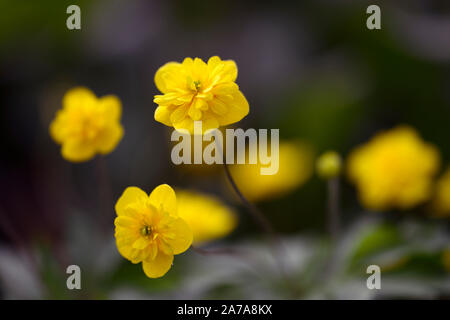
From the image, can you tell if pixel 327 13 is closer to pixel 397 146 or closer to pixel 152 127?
pixel 152 127

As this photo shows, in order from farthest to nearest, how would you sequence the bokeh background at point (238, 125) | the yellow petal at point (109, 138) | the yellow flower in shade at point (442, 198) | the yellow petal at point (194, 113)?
the yellow flower in shade at point (442, 198), the bokeh background at point (238, 125), the yellow petal at point (109, 138), the yellow petal at point (194, 113)

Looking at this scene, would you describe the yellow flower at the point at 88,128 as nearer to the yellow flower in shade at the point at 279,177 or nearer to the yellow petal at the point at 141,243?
the yellow petal at the point at 141,243

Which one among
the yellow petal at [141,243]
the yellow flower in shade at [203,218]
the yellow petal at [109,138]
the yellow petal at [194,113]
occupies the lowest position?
the yellow petal at [141,243]

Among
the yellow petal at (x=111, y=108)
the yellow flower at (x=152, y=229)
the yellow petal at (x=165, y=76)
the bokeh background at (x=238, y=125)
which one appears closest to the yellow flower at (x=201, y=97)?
the yellow petal at (x=165, y=76)

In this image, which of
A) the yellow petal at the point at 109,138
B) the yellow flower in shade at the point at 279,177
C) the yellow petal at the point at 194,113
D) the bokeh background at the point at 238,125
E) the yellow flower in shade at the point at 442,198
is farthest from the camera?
the yellow flower in shade at the point at 279,177

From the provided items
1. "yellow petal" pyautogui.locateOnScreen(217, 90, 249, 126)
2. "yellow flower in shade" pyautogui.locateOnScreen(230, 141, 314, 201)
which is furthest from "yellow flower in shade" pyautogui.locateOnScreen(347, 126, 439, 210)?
"yellow petal" pyautogui.locateOnScreen(217, 90, 249, 126)
